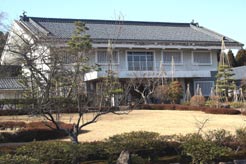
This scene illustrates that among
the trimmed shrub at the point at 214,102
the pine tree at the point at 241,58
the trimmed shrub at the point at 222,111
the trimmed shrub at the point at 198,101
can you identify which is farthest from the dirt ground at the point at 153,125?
the pine tree at the point at 241,58

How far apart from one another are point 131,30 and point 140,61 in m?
3.04

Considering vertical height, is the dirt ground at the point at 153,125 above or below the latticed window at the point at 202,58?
below

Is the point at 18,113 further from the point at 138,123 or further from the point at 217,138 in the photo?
A: the point at 217,138

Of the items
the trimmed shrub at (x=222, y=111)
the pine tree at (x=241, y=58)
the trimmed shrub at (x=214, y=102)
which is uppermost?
the pine tree at (x=241, y=58)

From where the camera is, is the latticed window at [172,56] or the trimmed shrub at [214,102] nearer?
the trimmed shrub at [214,102]

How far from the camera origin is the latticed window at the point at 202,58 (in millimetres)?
33500

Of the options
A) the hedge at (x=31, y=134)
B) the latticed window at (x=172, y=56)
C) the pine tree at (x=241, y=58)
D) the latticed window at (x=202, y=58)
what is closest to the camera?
the hedge at (x=31, y=134)

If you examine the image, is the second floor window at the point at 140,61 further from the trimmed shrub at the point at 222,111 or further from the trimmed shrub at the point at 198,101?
the trimmed shrub at the point at 222,111

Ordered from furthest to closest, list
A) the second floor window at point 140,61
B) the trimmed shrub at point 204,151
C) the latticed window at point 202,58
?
the latticed window at point 202,58, the second floor window at point 140,61, the trimmed shrub at point 204,151

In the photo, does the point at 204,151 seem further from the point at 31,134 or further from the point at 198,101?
the point at 198,101

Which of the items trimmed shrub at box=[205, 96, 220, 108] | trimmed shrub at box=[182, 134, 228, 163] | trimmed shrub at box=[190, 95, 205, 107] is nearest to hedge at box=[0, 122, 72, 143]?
trimmed shrub at box=[182, 134, 228, 163]

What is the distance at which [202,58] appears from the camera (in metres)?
33.8

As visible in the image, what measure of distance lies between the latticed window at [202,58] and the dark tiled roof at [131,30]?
1.14 m

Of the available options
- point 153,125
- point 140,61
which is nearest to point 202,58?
point 140,61
